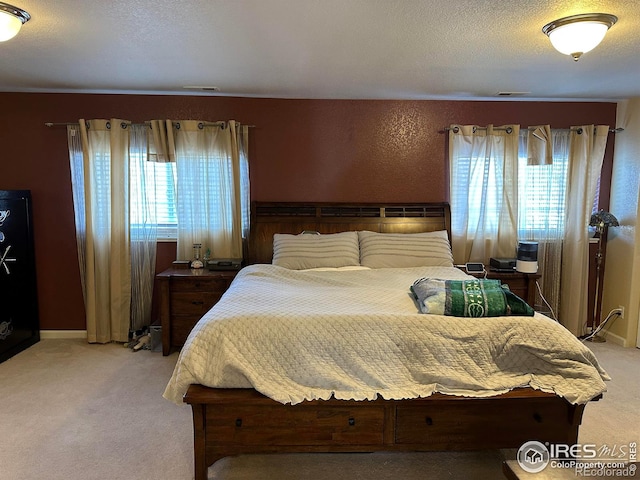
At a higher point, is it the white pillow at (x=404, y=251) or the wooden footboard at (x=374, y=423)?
the white pillow at (x=404, y=251)

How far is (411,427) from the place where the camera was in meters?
1.96

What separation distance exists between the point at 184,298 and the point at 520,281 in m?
2.90

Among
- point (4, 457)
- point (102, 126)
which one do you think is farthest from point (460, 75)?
point (4, 457)

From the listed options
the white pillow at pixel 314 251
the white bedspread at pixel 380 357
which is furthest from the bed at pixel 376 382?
the white pillow at pixel 314 251

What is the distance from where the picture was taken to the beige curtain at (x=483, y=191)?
3801 mm

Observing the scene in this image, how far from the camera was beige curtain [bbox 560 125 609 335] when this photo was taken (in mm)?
3760

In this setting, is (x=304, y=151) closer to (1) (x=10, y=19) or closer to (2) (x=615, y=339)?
(1) (x=10, y=19)

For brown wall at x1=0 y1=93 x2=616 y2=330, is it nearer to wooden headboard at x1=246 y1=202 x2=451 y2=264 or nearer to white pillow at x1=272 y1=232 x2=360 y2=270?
wooden headboard at x1=246 y1=202 x2=451 y2=264

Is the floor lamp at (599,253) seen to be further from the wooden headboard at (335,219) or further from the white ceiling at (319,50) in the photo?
the wooden headboard at (335,219)

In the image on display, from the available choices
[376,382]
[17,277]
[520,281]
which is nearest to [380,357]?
[376,382]

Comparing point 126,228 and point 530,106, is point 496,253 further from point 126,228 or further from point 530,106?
point 126,228

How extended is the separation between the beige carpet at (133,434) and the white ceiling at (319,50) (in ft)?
7.38

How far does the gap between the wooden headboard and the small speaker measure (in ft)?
2.12

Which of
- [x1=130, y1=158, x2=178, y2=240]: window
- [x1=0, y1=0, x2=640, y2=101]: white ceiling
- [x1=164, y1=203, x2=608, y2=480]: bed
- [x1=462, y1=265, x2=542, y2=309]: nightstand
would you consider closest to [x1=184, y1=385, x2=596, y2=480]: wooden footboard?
[x1=164, y1=203, x2=608, y2=480]: bed
